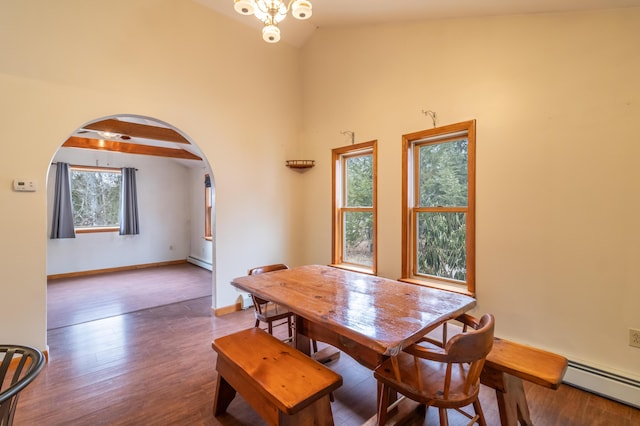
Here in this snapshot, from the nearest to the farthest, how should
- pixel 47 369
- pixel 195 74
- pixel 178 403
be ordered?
pixel 178 403
pixel 47 369
pixel 195 74

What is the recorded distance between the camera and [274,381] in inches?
58.6

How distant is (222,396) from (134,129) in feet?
12.9

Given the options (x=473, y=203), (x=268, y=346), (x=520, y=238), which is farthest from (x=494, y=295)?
(x=268, y=346)

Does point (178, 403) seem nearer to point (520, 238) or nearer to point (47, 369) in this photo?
point (47, 369)

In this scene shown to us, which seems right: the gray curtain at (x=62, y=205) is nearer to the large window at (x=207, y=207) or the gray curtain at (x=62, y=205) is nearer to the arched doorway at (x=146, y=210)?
the arched doorway at (x=146, y=210)

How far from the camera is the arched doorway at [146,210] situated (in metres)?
5.61

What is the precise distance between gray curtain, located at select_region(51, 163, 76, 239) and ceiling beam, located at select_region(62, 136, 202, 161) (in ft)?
2.01

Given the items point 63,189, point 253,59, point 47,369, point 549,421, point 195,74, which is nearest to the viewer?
point 549,421

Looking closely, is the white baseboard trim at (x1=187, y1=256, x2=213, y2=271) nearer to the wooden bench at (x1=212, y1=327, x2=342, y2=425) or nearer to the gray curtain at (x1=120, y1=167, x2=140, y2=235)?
the gray curtain at (x1=120, y1=167, x2=140, y2=235)

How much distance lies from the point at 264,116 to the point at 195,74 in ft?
3.21

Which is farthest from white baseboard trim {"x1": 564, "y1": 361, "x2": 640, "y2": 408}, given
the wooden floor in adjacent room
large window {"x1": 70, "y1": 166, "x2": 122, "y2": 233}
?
large window {"x1": 70, "y1": 166, "x2": 122, "y2": 233}

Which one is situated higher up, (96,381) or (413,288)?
(413,288)

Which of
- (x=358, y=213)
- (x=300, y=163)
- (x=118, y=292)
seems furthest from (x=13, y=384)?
(x=118, y=292)

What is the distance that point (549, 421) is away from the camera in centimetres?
185
